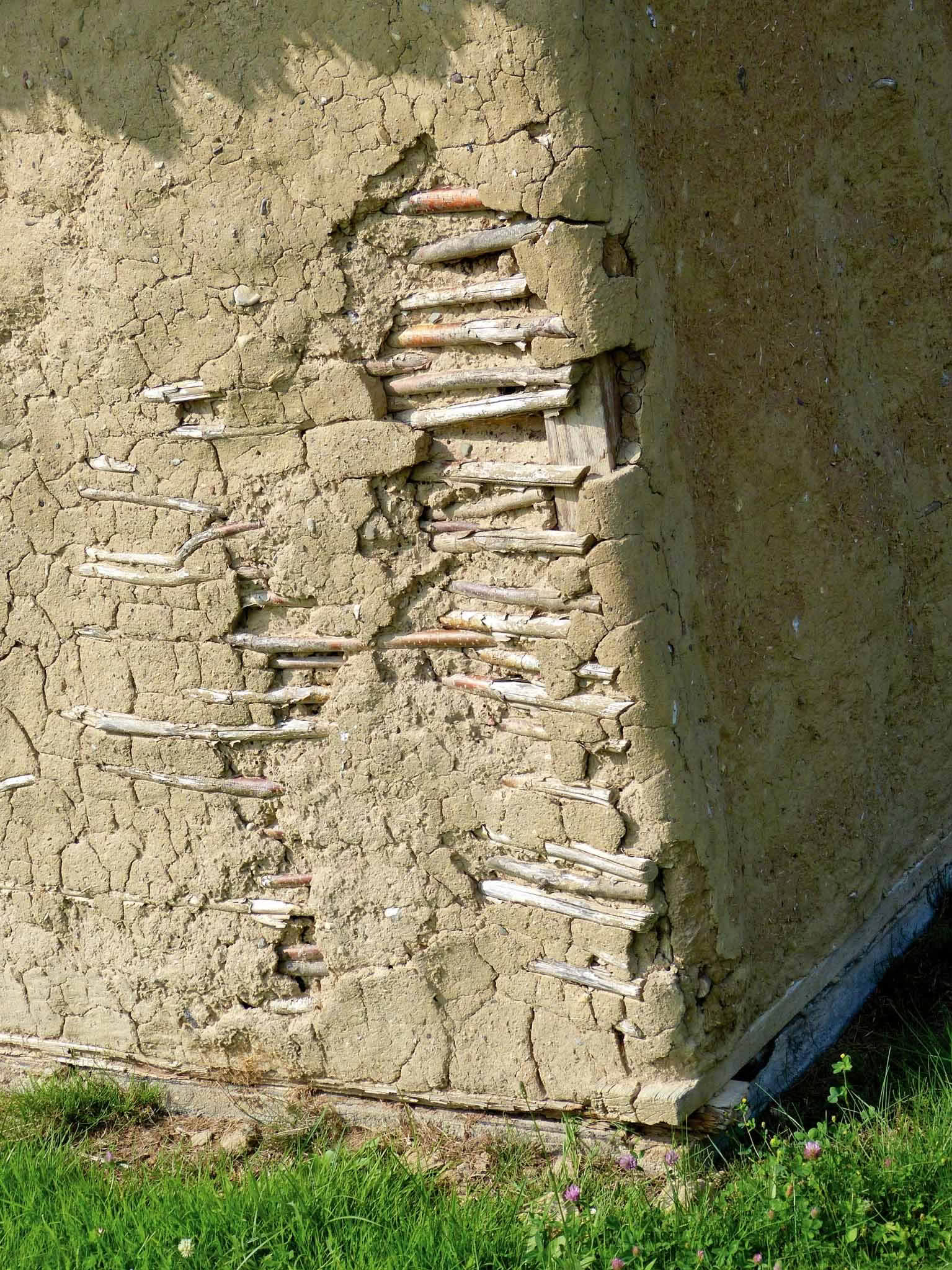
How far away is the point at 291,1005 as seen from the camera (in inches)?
142

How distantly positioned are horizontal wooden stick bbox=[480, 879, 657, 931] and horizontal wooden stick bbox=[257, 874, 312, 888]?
48 centimetres

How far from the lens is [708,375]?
10.5 ft

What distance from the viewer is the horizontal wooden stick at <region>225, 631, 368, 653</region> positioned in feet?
10.7

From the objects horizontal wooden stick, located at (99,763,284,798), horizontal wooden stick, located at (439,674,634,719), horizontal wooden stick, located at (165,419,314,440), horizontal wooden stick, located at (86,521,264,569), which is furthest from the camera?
horizontal wooden stick, located at (99,763,284,798)

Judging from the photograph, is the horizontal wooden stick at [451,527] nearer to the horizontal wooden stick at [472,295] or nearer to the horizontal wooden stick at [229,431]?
the horizontal wooden stick at [229,431]

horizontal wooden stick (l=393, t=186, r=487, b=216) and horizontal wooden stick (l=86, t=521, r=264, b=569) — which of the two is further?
horizontal wooden stick (l=86, t=521, r=264, b=569)

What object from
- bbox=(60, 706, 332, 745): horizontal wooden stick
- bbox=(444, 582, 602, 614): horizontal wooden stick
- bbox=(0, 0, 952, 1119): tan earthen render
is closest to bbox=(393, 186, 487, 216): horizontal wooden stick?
bbox=(0, 0, 952, 1119): tan earthen render

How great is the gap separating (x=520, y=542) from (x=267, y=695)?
79 centimetres

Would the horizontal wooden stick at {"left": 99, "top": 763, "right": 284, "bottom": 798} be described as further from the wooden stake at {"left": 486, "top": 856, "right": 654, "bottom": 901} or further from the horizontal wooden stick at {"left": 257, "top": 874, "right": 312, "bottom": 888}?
the wooden stake at {"left": 486, "top": 856, "right": 654, "bottom": 901}

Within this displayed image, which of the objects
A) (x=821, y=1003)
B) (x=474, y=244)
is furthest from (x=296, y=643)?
(x=821, y=1003)

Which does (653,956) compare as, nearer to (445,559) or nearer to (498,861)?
(498,861)

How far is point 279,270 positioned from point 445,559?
719 millimetres

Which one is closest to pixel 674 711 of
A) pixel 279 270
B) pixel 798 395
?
pixel 798 395

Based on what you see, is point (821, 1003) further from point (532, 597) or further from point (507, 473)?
point (507, 473)
